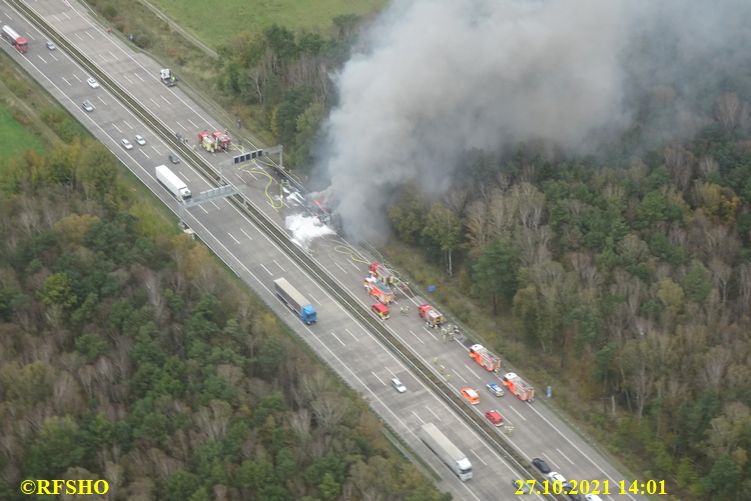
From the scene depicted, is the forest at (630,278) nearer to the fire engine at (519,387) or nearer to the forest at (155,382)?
the fire engine at (519,387)

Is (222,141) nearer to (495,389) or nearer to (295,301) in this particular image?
(295,301)

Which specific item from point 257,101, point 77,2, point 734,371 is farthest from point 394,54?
point 77,2

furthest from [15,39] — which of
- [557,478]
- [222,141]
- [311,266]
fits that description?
[557,478]

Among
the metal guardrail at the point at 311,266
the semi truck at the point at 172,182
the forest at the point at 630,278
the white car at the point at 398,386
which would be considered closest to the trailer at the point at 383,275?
the metal guardrail at the point at 311,266

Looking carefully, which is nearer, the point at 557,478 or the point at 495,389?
the point at 557,478

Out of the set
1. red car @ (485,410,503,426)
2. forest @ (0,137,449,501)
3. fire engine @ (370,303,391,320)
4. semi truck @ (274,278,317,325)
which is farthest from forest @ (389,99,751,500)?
forest @ (0,137,449,501)

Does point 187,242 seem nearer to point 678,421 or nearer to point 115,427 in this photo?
point 115,427
